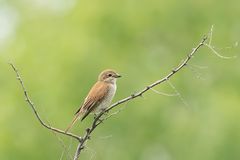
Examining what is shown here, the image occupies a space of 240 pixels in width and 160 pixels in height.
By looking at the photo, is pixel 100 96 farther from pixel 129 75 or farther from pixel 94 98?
pixel 129 75

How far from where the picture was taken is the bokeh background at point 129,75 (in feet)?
65.0

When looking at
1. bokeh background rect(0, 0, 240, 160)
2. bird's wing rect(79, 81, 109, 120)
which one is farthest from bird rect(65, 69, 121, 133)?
bokeh background rect(0, 0, 240, 160)

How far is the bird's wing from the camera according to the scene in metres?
9.63

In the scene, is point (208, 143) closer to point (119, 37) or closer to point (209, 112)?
point (209, 112)

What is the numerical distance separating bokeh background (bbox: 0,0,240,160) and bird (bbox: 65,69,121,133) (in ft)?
26.0

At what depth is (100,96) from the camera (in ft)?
32.8

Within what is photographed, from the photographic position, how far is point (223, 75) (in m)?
21.5

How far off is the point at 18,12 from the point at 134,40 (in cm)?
451

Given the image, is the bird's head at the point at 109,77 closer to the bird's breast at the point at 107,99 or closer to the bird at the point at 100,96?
the bird at the point at 100,96

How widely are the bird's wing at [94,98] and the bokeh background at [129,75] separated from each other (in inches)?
319

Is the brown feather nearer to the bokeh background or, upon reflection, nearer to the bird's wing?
the bird's wing

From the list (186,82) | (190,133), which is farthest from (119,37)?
(190,133)

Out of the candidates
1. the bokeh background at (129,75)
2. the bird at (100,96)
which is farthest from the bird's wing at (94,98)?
the bokeh background at (129,75)

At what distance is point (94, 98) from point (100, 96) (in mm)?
97
